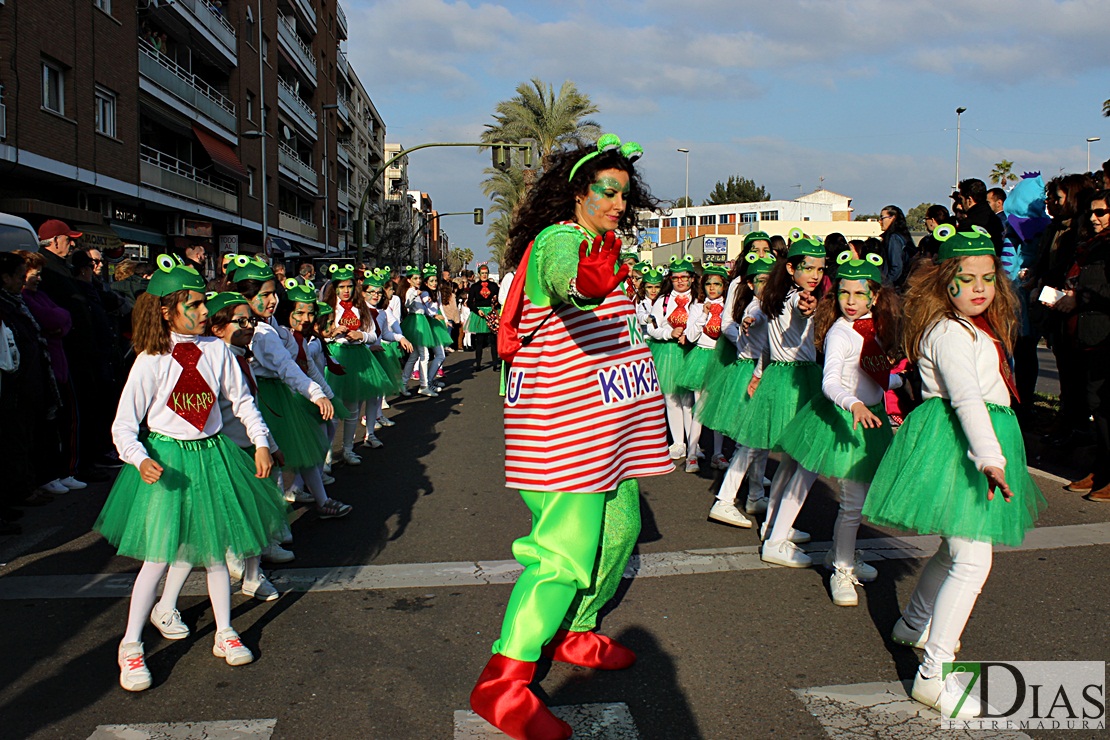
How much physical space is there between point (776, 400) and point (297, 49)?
1901 inches

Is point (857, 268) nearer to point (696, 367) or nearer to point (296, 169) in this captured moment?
point (696, 367)

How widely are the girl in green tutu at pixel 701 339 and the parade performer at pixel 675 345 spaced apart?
0.45 feet

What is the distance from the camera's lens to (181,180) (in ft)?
97.0

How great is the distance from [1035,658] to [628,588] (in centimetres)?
200

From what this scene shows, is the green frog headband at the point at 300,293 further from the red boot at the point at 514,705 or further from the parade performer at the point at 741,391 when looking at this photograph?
the red boot at the point at 514,705

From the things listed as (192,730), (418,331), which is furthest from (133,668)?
(418,331)

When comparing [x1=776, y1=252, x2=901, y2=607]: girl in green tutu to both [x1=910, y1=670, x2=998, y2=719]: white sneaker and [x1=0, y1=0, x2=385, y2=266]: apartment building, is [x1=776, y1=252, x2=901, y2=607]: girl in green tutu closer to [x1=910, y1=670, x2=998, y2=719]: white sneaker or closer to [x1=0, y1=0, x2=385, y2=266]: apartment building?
[x1=910, y1=670, x2=998, y2=719]: white sneaker

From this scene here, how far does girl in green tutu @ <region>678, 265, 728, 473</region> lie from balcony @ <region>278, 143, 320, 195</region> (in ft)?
128

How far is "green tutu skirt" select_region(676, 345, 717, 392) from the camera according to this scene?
8.36 meters

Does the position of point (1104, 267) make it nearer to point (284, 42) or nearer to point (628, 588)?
point (628, 588)

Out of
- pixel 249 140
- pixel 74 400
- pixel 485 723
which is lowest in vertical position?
pixel 485 723

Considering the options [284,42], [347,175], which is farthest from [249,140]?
[347,175]

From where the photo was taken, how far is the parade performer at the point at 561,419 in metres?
3.43

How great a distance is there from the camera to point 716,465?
8641 mm
